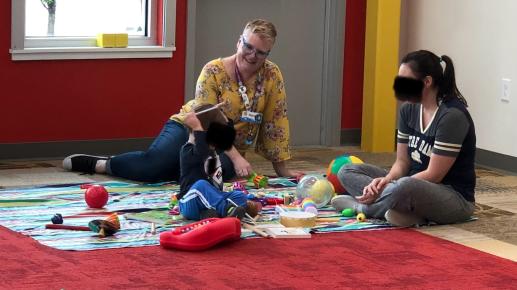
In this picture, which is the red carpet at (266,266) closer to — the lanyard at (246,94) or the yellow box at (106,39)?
the lanyard at (246,94)

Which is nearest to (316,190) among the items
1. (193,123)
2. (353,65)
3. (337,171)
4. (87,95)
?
(337,171)

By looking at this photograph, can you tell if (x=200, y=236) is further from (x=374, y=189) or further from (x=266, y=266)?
(x=374, y=189)

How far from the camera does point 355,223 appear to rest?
470 centimetres

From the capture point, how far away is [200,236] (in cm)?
410

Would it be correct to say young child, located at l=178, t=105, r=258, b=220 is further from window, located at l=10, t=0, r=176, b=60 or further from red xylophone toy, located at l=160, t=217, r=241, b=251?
window, located at l=10, t=0, r=176, b=60

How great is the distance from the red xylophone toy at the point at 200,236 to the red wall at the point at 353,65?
10.4 ft

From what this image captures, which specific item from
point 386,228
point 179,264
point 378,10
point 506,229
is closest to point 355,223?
point 386,228

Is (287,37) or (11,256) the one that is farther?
(287,37)

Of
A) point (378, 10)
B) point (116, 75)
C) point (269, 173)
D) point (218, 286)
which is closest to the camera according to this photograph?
point (218, 286)

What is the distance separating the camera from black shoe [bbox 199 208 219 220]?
449cm

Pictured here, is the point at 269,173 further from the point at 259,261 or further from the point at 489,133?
the point at 259,261

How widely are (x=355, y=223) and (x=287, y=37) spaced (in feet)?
8.34

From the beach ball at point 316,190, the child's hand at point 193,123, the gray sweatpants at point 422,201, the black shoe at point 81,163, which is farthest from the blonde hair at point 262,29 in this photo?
the black shoe at point 81,163

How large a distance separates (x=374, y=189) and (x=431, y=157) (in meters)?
0.28
